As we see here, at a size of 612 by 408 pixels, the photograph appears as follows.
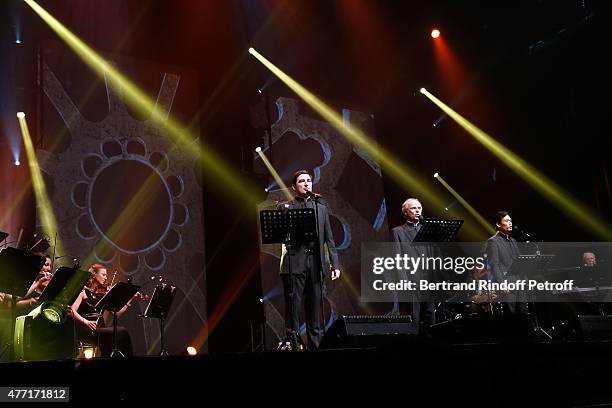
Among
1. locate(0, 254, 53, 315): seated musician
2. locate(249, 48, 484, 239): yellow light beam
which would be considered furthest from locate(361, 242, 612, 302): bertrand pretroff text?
locate(0, 254, 53, 315): seated musician

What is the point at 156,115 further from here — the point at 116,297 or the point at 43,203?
the point at 116,297

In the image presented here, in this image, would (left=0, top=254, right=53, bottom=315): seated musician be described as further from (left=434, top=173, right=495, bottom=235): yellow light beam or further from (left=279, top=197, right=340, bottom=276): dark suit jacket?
(left=434, top=173, right=495, bottom=235): yellow light beam

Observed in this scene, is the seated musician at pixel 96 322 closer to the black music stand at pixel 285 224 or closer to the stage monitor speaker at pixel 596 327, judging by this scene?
the black music stand at pixel 285 224

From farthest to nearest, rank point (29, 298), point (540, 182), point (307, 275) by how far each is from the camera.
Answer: point (540, 182) → point (29, 298) → point (307, 275)

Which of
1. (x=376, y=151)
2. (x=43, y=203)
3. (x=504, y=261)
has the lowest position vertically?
(x=504, y=261)

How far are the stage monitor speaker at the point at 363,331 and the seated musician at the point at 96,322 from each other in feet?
9.93

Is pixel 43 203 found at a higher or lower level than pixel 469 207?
lower

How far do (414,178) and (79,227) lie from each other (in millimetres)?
5875

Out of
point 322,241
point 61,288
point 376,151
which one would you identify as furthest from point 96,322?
point 376,151

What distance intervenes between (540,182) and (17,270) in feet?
27.9

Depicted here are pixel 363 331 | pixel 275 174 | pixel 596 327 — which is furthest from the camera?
pixel 275 174

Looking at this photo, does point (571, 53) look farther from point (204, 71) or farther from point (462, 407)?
point (462, 407)

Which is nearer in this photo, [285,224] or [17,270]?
[17,270]

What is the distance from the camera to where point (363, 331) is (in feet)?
17.6
